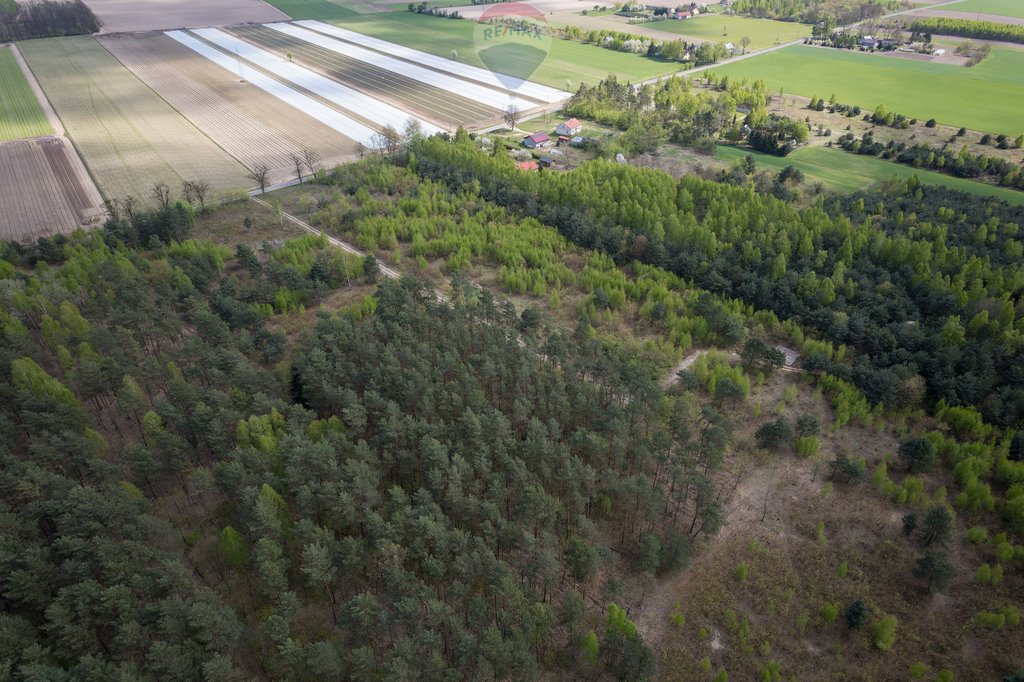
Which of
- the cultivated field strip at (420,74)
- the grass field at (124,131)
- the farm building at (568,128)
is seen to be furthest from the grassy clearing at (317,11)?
the farm building at (568,128)

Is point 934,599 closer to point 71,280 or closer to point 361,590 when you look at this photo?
point 361,590

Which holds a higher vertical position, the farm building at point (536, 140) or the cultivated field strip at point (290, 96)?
the cultivated field strip at point (290, 96)

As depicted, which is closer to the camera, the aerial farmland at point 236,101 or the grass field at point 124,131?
the grass field at point 124,131

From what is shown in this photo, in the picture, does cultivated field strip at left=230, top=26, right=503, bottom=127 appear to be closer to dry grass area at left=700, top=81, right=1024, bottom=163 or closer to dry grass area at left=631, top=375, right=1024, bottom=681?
dry grass area at left=700, top=81, right=1024, bottom=163

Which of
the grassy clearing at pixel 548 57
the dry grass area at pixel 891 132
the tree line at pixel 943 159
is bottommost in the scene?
the tree line at pixel 943 159

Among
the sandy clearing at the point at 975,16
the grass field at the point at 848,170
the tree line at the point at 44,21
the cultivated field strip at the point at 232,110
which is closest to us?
the grass field at the point at 848,170

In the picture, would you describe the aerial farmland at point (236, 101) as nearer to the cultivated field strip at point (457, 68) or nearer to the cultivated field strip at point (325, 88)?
the cultivated field strip at point (325, 88)

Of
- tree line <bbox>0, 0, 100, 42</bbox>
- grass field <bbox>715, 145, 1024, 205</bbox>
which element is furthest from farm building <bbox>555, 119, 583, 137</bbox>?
tree line <bbox>0, 0, 100, 42</bbox>

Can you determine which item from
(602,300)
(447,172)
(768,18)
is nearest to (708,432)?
(602,300)
